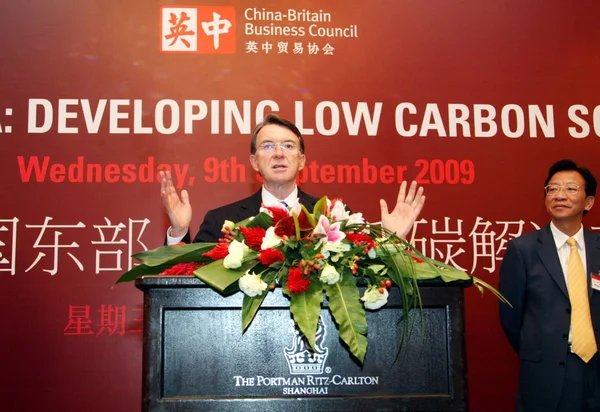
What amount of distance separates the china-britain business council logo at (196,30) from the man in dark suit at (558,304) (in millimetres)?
1669

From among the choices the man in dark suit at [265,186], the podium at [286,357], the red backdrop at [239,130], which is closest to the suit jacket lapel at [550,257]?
the red backdrop at [239,130]

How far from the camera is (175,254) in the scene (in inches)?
51.5

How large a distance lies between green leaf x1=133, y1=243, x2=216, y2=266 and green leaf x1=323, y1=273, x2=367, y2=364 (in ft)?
0.92

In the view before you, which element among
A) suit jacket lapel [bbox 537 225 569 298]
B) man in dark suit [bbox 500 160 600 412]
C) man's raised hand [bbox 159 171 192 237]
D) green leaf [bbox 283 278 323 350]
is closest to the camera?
green leaf [bbox 283 278 323 350]

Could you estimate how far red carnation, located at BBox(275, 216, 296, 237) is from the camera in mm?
1216

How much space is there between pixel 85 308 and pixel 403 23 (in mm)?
2083

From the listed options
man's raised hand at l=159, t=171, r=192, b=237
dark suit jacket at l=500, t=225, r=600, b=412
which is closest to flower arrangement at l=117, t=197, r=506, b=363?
man's raised hand at l=159, t=171, r=192, b=237

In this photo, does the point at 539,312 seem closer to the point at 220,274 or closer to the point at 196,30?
the point at 220,274

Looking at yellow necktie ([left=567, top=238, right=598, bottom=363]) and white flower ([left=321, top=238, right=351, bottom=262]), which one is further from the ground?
white flower ([left=321, top=238, right=351, bottom=262])

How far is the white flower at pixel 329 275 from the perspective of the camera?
115 centimetres

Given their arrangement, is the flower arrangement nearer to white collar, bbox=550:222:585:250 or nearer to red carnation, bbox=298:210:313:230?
red carnation, bbox=298:210:313:230

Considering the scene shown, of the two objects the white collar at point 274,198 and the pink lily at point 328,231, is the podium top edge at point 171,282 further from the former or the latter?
the white collar at point 274,198

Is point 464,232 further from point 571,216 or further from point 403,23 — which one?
point 403,23

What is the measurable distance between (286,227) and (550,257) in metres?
1.80
